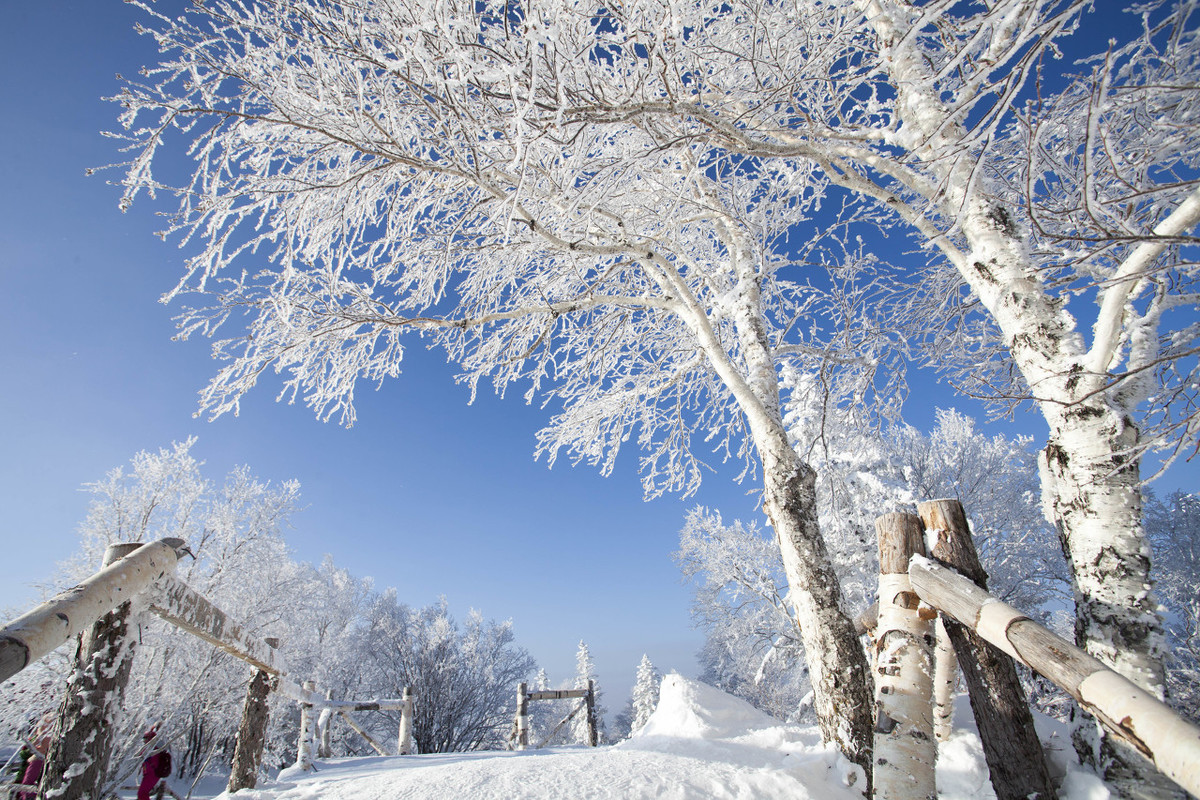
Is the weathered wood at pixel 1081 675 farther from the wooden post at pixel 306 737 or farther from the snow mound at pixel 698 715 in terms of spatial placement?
the wooden post at pixel 306 737

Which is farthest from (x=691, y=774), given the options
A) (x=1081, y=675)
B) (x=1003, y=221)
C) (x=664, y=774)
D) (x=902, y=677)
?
(x=1003, y=221)

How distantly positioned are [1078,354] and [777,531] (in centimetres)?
207

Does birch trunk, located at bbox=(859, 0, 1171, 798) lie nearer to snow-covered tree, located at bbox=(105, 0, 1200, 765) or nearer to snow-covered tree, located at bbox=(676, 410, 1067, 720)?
snow-covered tree, located at bbox=(105, 0, 1200, 765)

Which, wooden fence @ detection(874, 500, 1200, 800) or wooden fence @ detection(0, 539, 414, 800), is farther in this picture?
wooden fence @ detection(874, 500, 1200, 800)

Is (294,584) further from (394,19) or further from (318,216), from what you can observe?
(394,19)

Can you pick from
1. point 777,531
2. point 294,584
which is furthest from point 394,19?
point 294,584

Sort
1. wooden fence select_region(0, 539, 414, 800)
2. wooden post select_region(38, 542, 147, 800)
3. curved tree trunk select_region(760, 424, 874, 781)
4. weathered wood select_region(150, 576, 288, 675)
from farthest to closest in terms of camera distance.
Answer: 1. curved tree trunk select_region(760, 424, 874, 781)
2. weathered wood select_region(150, 576, 288, 675)
3. wooden post select_region(38, 542, 147, 800)
4. wooden fence select_region(0, 539, 414, 800)

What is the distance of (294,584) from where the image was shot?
52.3 feet

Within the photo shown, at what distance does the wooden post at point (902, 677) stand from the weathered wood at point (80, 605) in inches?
135

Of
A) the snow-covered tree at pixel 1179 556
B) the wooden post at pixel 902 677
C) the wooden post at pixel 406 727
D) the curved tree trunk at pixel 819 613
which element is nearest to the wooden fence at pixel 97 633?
the wooden post at pixel 902 677

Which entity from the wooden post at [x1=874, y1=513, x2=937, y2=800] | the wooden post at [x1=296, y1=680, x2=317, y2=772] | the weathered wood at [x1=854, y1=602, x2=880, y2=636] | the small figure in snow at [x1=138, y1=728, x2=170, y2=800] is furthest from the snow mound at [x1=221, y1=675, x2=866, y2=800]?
the small figure in snow at [x1=138, y1=728, x2=170, y2=800]

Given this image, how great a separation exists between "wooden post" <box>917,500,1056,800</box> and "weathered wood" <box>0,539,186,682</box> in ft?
12.4

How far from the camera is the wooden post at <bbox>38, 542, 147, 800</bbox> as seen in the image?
2.20 metres

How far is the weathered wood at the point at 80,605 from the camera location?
1.72m
